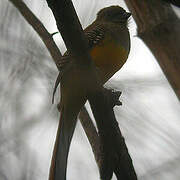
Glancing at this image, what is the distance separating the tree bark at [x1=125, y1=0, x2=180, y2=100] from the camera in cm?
194

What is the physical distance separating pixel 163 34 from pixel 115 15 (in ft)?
8.76

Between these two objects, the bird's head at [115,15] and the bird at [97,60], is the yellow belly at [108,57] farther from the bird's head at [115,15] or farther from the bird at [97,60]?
the bird's head at [115,15]

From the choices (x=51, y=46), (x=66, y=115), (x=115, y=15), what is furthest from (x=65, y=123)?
(x=115, y=15)

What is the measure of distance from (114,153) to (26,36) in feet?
6.23

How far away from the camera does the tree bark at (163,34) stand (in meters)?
1.94

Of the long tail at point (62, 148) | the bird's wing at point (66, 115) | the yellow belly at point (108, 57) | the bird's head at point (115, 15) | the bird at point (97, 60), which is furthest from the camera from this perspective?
the bird's head at point (115, 15)

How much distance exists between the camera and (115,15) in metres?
4.61

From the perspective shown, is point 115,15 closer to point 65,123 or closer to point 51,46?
point 51,46

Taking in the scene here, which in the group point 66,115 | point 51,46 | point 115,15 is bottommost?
point 115,15

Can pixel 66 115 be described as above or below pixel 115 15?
above

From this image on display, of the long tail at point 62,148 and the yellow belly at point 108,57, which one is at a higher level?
the long tail at point 62,148

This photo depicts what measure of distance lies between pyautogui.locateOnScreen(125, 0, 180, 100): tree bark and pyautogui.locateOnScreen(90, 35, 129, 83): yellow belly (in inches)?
50.1

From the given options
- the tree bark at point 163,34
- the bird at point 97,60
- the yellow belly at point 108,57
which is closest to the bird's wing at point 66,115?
the bird at point 97,60

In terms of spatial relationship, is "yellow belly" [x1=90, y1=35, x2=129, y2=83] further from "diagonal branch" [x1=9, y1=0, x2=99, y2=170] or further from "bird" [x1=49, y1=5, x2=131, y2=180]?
"diagonal branch" [x1=9, y1=0, x2=99, y2=170]
